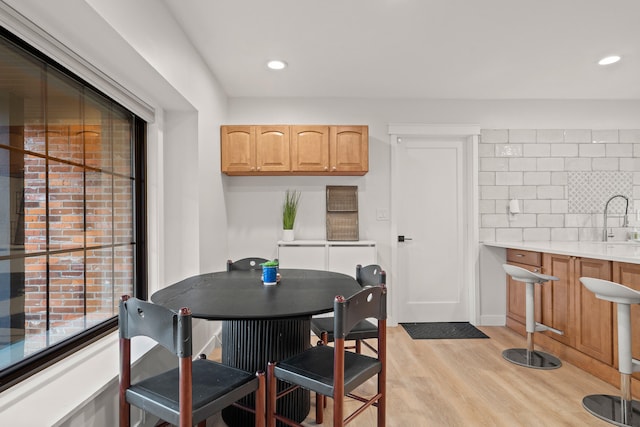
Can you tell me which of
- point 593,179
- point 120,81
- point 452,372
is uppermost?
point 120,81

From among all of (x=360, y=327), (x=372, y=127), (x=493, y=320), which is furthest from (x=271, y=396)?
(x=493, y=320)

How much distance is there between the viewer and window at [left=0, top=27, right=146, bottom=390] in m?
1.51

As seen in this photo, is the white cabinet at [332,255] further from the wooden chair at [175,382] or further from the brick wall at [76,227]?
the wooden chair at [175,382]

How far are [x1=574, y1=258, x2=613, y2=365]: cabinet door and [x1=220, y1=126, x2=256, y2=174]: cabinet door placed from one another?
301cm

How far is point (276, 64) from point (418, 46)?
120 centimetres

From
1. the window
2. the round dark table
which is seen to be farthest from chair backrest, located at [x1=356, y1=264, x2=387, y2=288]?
the window

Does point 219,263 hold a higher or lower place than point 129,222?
lower

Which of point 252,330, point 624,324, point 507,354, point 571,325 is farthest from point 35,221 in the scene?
point 571,325

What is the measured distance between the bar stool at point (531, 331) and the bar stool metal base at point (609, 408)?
1.66 ft

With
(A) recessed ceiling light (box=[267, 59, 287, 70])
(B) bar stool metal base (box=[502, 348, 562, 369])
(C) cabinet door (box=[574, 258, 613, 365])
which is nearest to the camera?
(C) cabinet door (box=[574, 258, 613, 365])

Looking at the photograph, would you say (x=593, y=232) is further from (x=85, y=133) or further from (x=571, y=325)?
(x=85, y=133)

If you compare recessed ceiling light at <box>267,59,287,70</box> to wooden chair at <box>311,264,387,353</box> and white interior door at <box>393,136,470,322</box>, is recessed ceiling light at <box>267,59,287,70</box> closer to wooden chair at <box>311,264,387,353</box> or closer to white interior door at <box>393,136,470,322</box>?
white interior door at <box>393,136,470,322</box>

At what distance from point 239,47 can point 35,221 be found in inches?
75.4

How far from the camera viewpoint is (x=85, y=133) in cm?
208
